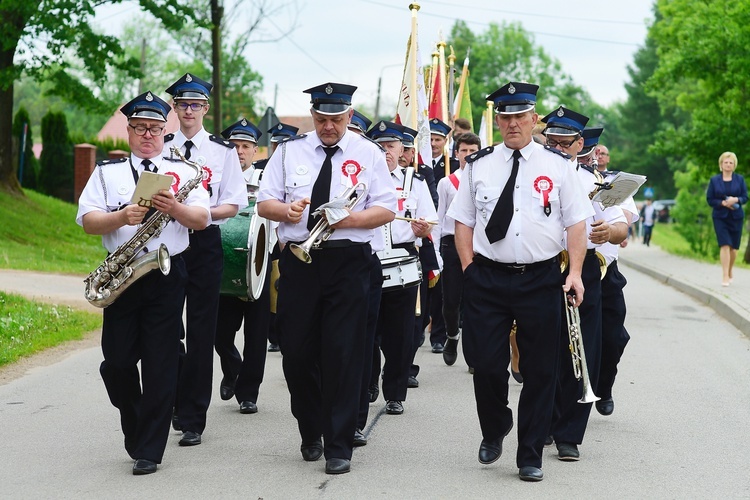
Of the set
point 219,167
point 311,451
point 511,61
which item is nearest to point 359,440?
point 311,451

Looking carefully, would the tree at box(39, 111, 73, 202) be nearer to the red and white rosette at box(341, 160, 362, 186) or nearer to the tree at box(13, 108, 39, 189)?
the tree at box(13, 108, 39, 189)

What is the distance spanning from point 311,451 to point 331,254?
122 cm

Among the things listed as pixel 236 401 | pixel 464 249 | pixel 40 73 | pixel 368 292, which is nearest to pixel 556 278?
pixel 464 249

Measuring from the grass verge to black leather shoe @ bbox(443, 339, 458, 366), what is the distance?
3.94 m

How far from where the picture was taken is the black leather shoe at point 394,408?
352 inches

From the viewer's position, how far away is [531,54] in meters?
98.9

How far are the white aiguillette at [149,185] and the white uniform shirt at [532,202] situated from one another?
1757 millimetres

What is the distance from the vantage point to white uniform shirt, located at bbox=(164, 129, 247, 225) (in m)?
7.88

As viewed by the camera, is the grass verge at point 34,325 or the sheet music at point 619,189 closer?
the sheet music at point 619,189

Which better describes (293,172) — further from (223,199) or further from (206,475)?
(206,475)

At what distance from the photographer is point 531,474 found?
6734 mm

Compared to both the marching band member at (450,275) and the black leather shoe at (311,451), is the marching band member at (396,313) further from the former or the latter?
the marching band member at (450,275)

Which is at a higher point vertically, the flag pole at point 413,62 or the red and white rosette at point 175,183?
the flag pole at point 413,62

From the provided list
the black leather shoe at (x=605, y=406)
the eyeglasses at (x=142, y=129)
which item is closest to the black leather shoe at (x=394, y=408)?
the black leather shoe at (x=605, y=406)
